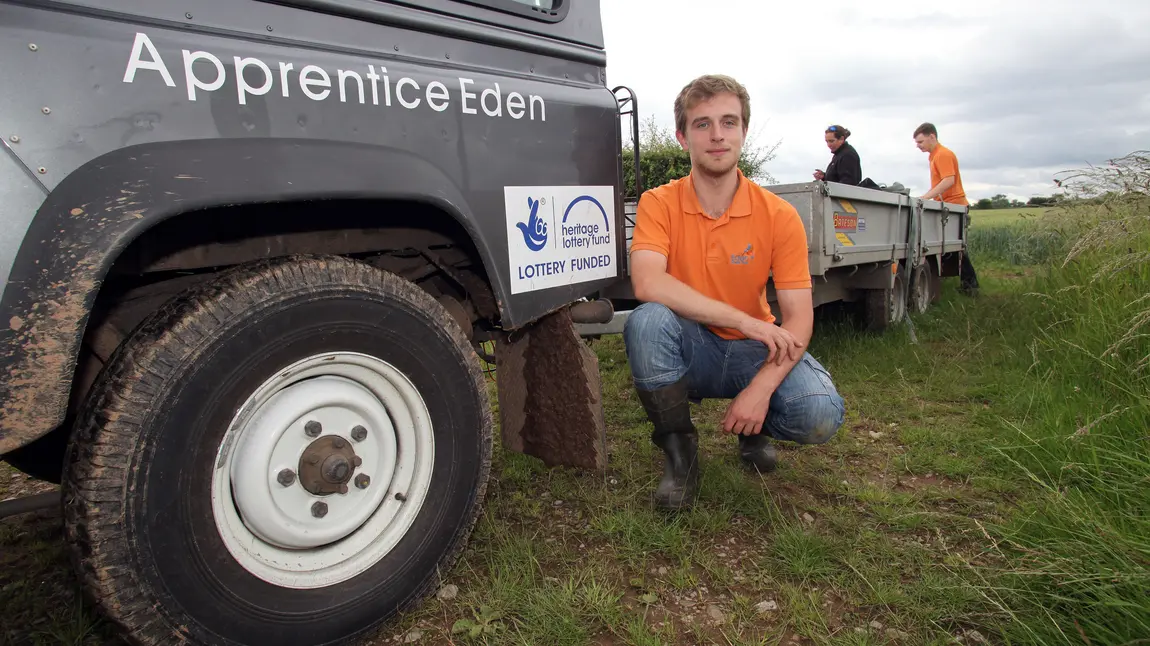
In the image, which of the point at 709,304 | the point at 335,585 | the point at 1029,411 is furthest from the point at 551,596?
the point at 1029,411

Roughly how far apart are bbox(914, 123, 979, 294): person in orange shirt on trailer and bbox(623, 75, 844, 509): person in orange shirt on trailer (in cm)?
621

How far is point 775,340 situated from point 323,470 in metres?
1.52

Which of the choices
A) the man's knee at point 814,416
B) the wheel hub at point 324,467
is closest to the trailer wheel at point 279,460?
the wheel hub at point 324,467

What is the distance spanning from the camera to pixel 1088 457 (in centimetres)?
241

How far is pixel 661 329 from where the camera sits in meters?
2.43

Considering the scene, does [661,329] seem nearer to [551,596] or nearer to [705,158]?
[705,158]

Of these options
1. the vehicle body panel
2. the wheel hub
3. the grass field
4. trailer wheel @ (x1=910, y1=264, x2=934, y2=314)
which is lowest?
the grass field

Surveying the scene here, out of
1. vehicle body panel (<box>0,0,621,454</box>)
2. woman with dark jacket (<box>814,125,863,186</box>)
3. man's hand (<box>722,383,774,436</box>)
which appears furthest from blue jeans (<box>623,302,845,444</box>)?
woman with dark jacket (<box>814,125,863,186</box>)

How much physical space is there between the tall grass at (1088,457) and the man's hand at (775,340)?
2.62 ft

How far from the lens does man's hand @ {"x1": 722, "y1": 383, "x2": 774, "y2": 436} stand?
233 cm

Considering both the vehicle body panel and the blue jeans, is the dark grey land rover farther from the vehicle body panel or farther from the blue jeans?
the blue jeans

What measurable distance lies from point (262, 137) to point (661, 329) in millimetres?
1476

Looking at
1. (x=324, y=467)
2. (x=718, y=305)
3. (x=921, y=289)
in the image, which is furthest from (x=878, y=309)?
Result: (x=324, y=467)

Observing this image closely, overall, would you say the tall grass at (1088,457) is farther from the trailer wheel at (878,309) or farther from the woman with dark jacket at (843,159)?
the woman with dark jacket at (843,159)
